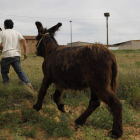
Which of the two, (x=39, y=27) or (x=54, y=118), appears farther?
(x=39, y=27)

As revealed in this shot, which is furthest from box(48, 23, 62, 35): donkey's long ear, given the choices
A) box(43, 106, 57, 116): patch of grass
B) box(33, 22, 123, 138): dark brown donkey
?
box(43, 106, 57, 116): patch of grass

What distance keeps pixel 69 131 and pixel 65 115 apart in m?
0.93

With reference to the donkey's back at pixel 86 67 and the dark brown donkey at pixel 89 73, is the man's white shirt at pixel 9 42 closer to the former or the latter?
the dark brown donkey at pixel 89 73

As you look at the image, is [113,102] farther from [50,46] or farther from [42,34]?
[42,34]

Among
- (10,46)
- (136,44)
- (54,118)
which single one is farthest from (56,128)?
(136,44)

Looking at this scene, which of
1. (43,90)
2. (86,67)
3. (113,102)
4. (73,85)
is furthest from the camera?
(43,90)

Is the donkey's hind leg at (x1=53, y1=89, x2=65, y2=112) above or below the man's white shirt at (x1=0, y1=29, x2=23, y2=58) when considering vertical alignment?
below

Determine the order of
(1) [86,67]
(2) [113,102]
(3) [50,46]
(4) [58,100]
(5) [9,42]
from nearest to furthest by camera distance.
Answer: (2) [113,102], (1) [86,67], (4) [58,100], (3) [50,46], (5) [9,42]

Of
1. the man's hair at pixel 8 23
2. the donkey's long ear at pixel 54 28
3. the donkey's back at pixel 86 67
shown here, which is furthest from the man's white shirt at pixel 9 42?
the donkey's back at pixel 86 67

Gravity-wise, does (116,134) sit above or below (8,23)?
below

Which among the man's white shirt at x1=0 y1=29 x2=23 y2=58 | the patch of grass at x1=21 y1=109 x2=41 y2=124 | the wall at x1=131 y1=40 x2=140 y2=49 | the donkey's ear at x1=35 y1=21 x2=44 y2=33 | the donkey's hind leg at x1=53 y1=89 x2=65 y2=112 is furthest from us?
the wall at x1=131 y1=40 x2=140 y2=49

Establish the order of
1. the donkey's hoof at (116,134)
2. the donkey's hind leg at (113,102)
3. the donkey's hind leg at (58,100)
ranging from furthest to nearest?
1. the donkey's hind leg at (58,100)
2. the donkey's hoof at (116,134)
3. the donkey's hind leg at (113,102)

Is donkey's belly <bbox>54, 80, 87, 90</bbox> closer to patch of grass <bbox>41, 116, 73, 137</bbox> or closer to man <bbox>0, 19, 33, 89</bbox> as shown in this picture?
patch of grass <bbox>41, 116, 73, 137</bbox>

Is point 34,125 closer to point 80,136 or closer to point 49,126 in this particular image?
point 49,126
